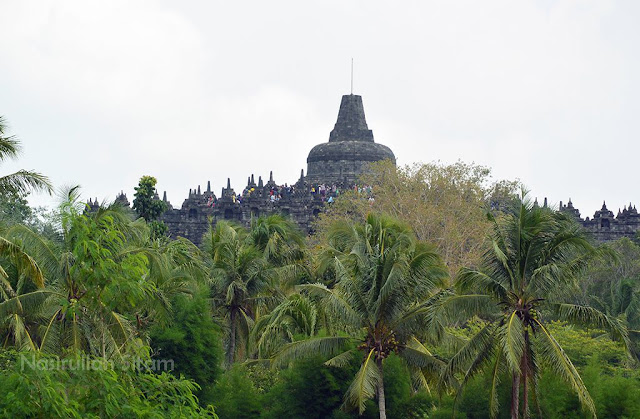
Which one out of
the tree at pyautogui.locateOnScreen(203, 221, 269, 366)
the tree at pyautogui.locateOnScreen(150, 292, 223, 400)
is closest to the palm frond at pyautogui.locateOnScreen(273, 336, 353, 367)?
the tree at pyautogui.locateOnScreen(150, 292, 223, 400)

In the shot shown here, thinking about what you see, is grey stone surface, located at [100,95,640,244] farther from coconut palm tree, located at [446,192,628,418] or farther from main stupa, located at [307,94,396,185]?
coconut palm tree, located at [446,192,628,418]

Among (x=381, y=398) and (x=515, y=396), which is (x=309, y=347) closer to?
(x=381, y=398)

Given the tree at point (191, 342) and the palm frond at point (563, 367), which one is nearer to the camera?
the palm frond at point (563, 367)

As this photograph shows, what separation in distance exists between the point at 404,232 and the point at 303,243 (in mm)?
7947

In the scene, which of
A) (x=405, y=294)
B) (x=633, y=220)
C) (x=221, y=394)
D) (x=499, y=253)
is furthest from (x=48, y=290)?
(x=633, y=220)

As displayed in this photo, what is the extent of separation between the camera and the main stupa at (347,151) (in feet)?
299

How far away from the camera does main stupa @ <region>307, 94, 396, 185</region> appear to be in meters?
91.1

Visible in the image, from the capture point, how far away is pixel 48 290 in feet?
104

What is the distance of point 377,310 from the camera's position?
3103 cm

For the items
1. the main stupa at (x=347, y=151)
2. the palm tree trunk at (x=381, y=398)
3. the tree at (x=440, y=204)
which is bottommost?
the palm tree trunk at (x=381, y=398)

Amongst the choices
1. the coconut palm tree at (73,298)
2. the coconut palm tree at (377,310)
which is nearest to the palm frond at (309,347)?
the coconut palm tree at (377,310)

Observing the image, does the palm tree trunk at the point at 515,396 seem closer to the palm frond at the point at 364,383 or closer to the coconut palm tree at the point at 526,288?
the coconut palm tree at the point at 526,288

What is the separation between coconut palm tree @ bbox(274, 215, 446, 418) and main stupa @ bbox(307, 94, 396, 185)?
54568mm

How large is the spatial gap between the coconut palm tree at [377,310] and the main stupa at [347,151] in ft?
179
